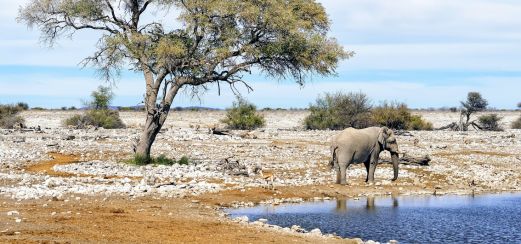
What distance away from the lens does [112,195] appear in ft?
67.9

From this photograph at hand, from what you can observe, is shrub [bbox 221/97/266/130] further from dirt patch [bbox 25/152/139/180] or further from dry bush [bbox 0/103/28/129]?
dirt patch [bbox 25/152/139/180]

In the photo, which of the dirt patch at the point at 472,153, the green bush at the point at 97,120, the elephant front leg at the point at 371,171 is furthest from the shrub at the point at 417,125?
the elephant front leg at the point at 371,171

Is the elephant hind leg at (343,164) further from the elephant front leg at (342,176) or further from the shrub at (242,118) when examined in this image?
the shrub at (242,118)

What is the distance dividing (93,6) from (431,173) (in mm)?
15677

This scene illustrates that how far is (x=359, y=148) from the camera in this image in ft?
88.4

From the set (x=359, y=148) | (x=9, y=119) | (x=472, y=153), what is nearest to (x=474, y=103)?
(x=472, y=153)

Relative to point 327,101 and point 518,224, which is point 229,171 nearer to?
point 518,224

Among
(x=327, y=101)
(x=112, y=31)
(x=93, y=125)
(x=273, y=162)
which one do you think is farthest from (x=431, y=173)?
(x=93, y=125)

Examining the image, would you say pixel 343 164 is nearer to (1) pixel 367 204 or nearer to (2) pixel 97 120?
(1) pixel 367 204

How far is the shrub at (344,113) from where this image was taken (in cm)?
6203

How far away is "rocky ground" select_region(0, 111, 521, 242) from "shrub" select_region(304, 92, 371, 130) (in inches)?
550

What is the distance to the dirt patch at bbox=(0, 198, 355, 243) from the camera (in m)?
→ 13.4

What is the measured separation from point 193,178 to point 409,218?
889 cm

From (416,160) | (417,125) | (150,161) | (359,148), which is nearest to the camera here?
(359,148)
